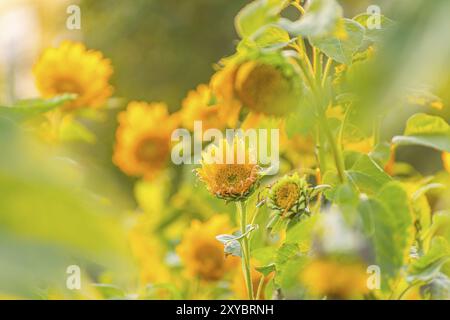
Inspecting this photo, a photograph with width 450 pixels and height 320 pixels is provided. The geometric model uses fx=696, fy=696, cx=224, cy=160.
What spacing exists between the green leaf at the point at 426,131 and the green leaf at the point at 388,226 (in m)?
0.12

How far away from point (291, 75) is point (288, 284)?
0.18 m

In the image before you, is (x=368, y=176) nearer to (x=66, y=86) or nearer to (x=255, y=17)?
(x=255, y=17)

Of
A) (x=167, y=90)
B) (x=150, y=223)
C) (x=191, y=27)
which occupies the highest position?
(x=191, y=27)

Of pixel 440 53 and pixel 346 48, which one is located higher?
pixel 346 48

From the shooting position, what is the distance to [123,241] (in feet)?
0.26

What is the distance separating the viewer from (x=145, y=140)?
1172 millimetres

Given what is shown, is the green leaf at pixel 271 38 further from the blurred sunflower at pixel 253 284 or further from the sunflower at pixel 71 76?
the sunflower at pixel 71 76

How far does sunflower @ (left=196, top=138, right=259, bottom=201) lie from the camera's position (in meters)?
0.58

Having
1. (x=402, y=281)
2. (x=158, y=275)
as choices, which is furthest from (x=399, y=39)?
(x=158, y=275)

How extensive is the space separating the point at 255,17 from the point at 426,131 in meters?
0.23

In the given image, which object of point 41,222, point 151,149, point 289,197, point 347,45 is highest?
point 151,149

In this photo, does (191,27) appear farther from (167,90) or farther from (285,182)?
(285,182)

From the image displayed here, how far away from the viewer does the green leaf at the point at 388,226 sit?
510 millimetres

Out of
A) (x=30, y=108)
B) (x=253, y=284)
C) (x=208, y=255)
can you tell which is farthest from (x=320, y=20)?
(x=208, y=255)
